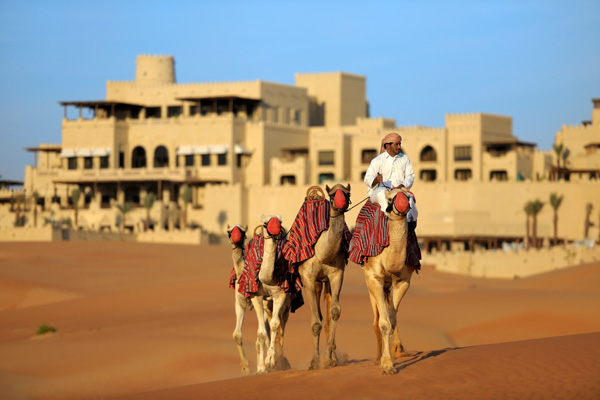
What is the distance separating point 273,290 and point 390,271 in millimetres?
3320

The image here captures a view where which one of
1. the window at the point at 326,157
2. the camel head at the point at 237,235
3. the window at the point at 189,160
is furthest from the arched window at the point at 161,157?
the camel head at the point at 237,235

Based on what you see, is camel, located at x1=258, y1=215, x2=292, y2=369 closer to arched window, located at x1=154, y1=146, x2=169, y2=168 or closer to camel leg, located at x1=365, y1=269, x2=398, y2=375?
camel leg, located at x1=365, y1=269, x2=398, y2=375

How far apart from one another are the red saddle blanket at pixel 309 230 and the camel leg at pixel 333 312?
1.39 ft

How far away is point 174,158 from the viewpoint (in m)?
97.5

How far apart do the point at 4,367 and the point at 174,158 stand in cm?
6773

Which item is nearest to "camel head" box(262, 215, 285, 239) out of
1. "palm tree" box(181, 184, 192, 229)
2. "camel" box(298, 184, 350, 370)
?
"camel" box(298, 184, 350, 370)

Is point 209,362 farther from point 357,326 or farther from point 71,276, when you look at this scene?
point 71,276

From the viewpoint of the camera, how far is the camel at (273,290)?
18.6m

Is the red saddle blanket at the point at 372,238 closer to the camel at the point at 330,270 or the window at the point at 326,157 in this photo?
the camel at the point at 330,270

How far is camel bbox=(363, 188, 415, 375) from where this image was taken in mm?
16109

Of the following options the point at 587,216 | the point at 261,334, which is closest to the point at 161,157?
the point at 587,216

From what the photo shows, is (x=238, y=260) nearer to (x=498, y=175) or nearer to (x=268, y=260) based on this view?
(x=268, y=260)

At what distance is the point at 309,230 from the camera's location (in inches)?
714

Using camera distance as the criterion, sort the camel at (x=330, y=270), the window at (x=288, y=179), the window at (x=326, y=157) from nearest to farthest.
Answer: the camel at (x=330, y=270)
the window at (x=288, y=179)
the window at (x=326, y=157)
